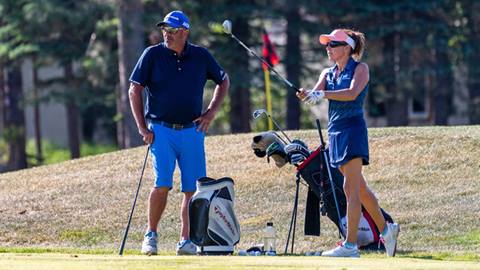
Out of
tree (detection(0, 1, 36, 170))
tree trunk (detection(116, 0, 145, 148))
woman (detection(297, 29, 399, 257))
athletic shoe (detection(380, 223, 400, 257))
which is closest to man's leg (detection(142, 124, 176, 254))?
woman (detection(297, 29, 399, 257))

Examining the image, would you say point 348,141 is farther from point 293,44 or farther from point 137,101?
point 293,44

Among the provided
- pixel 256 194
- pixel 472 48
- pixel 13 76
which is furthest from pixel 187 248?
pixel 13 76

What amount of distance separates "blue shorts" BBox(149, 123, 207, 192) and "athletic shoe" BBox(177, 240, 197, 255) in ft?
1.45

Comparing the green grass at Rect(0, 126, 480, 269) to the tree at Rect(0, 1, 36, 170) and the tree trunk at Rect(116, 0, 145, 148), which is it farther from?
the tree at Rect(0, 1, 36, 170)

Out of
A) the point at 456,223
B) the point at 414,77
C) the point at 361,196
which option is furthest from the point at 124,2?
the point at 361,196

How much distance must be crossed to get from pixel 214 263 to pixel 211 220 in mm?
1761

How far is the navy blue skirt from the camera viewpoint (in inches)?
400

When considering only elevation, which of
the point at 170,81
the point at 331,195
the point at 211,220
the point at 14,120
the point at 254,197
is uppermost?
the point at 170,81

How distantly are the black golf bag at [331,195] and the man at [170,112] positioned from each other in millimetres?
1046

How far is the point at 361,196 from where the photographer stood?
33.9ft

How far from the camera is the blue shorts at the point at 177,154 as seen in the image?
10828mm

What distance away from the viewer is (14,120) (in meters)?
37.3

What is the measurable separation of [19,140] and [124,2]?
390 inches

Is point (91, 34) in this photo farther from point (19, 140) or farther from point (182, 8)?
point (19, 140)
